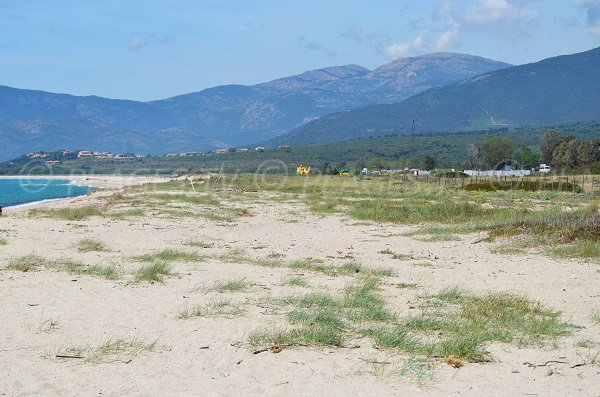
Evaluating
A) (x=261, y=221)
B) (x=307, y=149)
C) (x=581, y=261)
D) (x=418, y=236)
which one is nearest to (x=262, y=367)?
(x=581, y=261)

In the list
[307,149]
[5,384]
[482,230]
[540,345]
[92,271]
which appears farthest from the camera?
[307,149]

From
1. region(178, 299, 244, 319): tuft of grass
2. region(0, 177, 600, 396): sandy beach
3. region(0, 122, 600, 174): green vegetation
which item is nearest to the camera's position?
region(0, 177, 600, 396): sandy beach

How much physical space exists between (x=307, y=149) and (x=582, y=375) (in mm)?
173544

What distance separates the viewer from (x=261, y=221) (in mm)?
27531

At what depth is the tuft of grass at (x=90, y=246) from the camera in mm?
16750

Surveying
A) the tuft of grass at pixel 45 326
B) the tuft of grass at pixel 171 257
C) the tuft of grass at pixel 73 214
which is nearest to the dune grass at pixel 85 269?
the tuft of grass at pixel 171 257

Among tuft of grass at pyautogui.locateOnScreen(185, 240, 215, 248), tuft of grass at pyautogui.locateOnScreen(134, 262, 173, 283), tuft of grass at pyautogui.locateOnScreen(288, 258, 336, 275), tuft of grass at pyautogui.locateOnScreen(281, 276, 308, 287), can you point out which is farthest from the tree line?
tuft of grass at pyautogui.locateOnScreen(134, 262, 173, 283)

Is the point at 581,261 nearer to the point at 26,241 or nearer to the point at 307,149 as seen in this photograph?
the point at 26,241

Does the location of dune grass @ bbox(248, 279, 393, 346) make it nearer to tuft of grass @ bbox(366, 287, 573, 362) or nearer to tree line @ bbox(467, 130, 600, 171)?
tuft of grass @ bbox(366, 287, 573, 362)

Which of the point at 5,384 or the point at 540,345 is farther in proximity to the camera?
the point at 540,345

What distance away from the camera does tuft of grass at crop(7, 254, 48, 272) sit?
1310 cm

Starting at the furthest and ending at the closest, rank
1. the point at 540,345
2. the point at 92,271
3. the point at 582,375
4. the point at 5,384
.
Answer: the point at 92,271
the point at 540,345
the point at 582,375
the point at 5,384

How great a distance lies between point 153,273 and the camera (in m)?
12.7

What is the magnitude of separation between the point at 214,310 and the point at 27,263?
18.9ft
